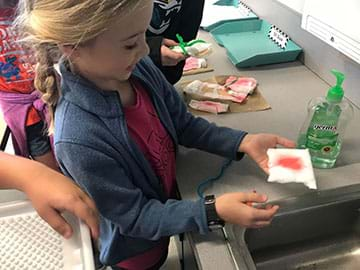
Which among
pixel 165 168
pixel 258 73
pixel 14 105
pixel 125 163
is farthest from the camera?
pixel 258 73

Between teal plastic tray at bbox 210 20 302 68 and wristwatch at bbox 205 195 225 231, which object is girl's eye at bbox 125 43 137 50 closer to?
wristwatch at bbox 205 195 225 231

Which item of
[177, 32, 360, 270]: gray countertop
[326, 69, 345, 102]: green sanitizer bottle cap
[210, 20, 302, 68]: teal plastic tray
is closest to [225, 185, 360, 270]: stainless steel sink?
[177, 32, 360, 270]: gray countertop

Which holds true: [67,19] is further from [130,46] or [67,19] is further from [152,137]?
[152,137]

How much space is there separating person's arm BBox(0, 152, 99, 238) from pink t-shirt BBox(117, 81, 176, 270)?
Result: 17 centimetres

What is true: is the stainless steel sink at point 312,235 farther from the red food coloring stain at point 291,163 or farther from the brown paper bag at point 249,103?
the brown paper bag at point 249,103

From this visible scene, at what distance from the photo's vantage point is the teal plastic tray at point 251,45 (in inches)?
54.1

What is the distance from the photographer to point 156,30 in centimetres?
114

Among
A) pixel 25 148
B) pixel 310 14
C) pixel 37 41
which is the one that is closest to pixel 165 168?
pixel 37 41

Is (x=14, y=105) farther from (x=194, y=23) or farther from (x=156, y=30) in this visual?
(x=194, y=23)

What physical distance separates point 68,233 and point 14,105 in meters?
0.59

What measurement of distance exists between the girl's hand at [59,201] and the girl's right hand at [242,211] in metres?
0.23

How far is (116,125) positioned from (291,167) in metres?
0.37

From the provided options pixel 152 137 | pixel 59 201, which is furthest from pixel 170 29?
pixel 59 201

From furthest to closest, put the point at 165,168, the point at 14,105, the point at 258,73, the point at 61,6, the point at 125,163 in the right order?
the point at 258,73 < the point at 14,105 < the point at 165,168 < the point at 125,163 < the point at 61,6
